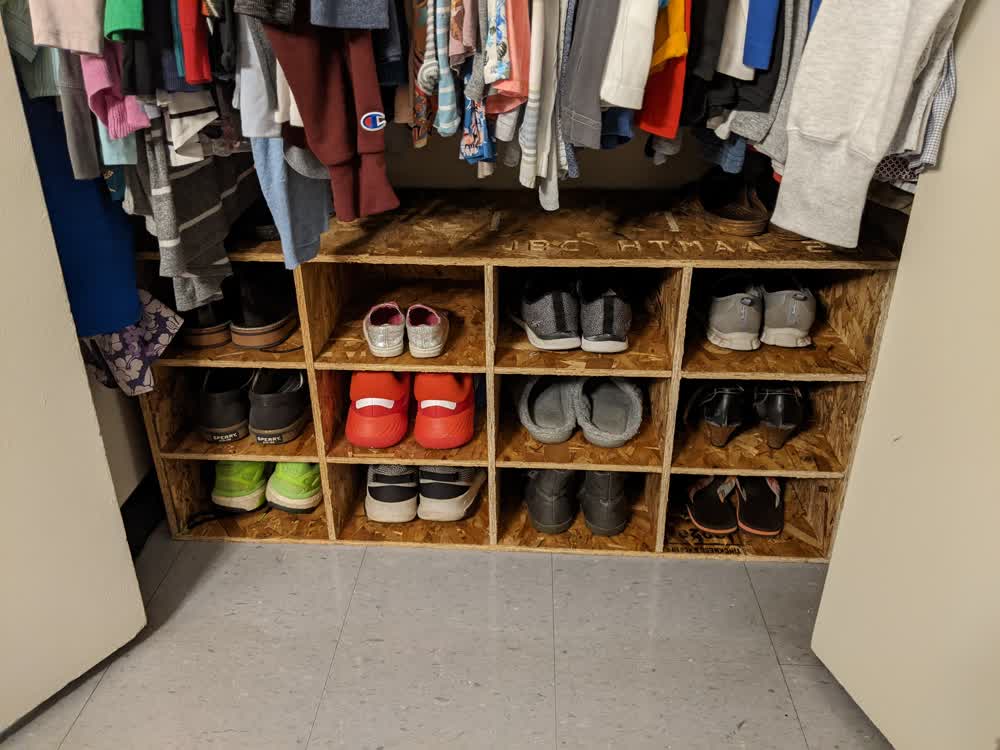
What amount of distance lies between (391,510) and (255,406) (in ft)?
1.43

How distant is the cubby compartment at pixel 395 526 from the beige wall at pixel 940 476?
3.07ft

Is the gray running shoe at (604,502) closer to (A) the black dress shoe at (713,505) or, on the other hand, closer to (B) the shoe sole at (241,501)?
(A) the black dress shoe at (713,505)

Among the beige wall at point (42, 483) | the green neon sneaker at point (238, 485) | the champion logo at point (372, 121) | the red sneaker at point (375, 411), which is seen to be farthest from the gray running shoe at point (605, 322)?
the beige wall at point (42, 483)

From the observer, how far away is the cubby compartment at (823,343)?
1901mm

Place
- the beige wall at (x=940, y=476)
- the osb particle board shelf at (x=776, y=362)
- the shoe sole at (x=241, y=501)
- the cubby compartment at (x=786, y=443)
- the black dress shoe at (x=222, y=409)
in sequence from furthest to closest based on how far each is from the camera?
the shoe sole at (x=241, y=501), the black dress shoe at (x=222, y=409), the cubby compartment at (x=786, y=443), the osb particle board shelf at (x=776, y=362), the beige wall at (x=940, y=476)

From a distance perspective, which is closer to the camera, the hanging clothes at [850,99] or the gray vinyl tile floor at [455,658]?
the hanging clothes at [850,99]

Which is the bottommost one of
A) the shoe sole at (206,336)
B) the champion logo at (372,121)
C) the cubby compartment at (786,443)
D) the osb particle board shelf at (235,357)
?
the cubby compartment at (786,443)

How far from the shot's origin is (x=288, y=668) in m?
1.84

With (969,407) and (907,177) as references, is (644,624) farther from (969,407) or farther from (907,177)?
(907,177)

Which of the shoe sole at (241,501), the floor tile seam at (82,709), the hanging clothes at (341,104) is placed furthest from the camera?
the shoe sole at (241,501)

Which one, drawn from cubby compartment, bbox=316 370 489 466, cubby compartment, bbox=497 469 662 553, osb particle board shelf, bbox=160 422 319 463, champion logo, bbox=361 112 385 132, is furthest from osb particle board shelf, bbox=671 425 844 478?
champion logo, bbox=361 112 385 132

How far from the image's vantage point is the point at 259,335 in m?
2.04

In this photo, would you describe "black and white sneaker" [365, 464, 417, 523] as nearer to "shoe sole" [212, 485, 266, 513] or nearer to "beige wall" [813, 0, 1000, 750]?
"shoe sole" [212, 485, 266, 513]

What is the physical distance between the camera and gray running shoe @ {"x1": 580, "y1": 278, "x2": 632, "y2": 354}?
77.9 inches
